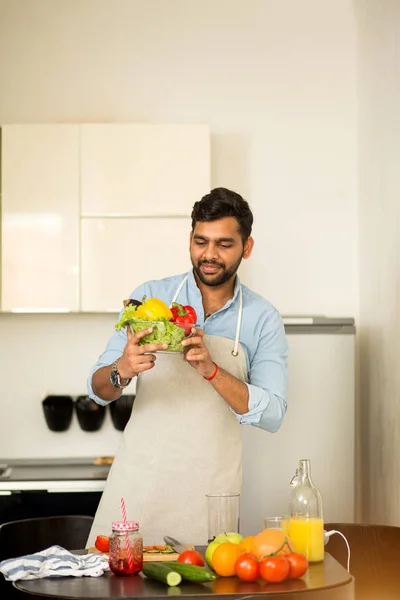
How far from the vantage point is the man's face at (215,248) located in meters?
2.59

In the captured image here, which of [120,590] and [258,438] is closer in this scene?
[120,590]

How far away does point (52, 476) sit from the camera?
3.70 meters

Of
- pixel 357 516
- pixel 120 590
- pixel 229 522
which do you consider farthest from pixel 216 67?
pixel 120 590

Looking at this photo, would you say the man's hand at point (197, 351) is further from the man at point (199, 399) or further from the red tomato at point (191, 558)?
the red tomato at point (191, 558)

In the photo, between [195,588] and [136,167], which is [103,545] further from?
[136,167]

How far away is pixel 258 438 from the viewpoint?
3.77m

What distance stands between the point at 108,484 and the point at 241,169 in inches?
80.4

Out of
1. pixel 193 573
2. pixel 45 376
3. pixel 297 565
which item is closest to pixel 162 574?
pixel 193 573

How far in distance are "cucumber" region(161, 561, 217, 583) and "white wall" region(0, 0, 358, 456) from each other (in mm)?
2484

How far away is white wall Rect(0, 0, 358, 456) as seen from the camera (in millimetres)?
4281

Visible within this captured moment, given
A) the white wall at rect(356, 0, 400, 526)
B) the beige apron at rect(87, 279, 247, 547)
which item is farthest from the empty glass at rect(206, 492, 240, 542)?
the white wall at rect(356, 0, 400, 526)

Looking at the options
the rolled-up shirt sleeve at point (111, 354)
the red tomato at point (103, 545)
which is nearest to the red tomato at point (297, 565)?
the red tomato at point (103, 545)

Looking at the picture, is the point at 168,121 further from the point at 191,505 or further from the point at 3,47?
the point at 191,505

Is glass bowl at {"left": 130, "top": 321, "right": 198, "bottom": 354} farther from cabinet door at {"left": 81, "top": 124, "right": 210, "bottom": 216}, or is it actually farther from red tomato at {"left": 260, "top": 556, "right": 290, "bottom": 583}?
cabinet door at {"left": 81, "top": 124, "right": 210, "bottom": 216}
